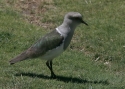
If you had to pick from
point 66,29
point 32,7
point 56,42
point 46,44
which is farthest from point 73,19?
point 32,7

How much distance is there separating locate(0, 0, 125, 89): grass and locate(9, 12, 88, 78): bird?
0.42 m

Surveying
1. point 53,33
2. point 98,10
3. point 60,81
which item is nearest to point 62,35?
point 53,33

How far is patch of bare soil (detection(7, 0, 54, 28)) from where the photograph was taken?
42.2 feet

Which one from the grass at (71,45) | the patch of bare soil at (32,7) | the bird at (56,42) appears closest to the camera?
the grass at (71,45)

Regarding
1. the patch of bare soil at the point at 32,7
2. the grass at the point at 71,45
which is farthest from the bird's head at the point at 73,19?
the patch of bare soil at the point at 32,7

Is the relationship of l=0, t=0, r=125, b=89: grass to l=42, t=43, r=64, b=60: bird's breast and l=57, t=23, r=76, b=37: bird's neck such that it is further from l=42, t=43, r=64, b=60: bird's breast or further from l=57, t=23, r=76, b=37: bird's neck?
l=57, t=23, r=76, b=37: bird's neck

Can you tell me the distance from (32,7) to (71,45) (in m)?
2.66

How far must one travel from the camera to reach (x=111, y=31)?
12.1m

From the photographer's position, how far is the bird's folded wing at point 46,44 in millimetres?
8727

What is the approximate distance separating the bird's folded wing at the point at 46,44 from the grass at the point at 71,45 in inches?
18.3

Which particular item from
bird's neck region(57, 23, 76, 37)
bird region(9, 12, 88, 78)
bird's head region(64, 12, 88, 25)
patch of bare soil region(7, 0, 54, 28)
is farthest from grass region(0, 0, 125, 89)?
bird's head region(64, 12, 88, 25)

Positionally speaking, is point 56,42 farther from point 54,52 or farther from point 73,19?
point 73,19

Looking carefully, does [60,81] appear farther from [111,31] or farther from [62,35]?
[111,31]

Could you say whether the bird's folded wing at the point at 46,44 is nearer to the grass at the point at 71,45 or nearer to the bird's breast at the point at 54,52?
the bird's breast at the point at 54,52
